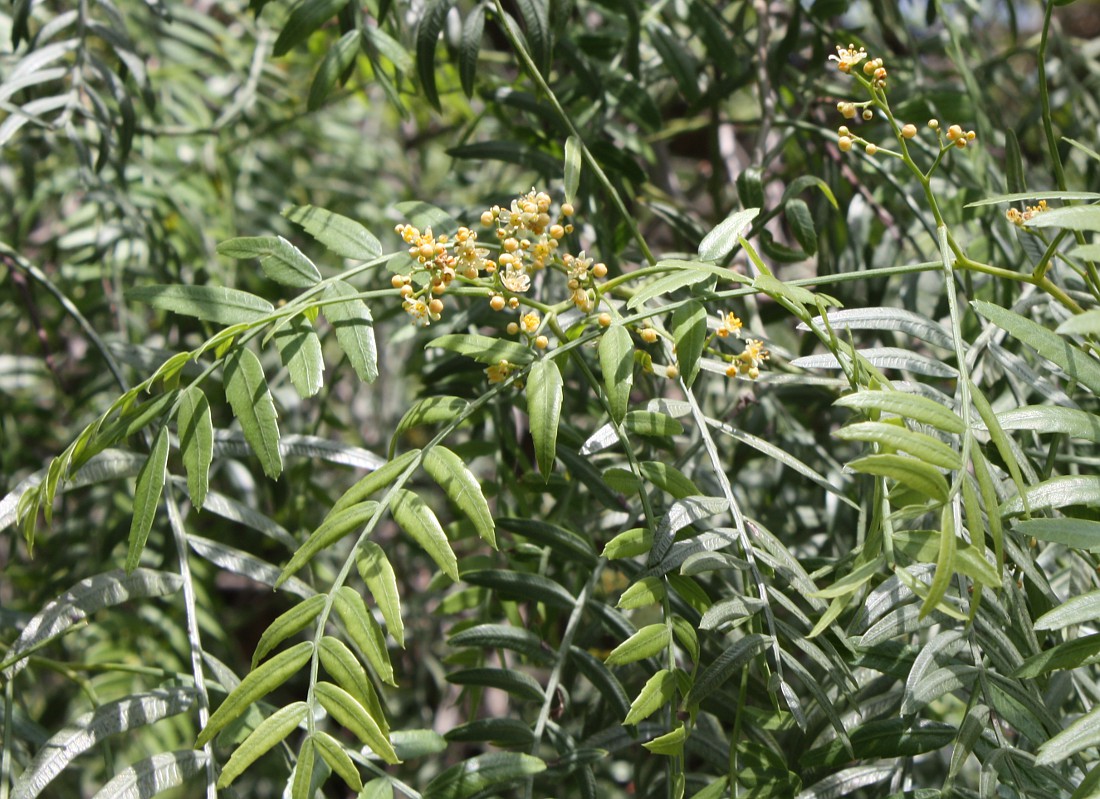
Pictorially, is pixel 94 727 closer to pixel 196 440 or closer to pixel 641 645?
pixel 196 440

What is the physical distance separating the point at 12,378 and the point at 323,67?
2.97 feet

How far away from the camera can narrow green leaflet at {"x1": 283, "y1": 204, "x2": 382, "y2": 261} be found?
30.8 inches

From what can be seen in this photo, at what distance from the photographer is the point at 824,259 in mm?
1161

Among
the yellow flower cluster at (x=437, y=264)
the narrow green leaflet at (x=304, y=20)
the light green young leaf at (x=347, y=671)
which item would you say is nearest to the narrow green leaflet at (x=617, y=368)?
the yellow flower cluster at (x=437, y=264)

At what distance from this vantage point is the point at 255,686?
62 cm

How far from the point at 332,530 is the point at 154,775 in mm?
223

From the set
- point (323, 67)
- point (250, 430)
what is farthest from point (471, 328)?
point (250, 430)

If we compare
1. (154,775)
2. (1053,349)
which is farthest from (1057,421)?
(154,775)

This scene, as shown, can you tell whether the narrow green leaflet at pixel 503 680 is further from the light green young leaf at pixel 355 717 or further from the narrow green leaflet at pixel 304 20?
the narrow green leaflet at pixel 304 20

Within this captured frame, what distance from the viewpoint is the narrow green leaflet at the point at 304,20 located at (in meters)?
0.92

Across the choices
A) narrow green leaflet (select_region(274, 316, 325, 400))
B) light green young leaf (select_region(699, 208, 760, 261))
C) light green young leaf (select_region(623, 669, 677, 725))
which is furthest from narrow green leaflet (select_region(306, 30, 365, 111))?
light green young leaf (select_region(623, 669, 677, 725))

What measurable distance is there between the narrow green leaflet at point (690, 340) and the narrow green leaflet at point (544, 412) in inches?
3.1

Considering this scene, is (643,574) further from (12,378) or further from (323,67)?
(12,378)

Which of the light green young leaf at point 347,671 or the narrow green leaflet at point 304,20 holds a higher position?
the narrow green leaflet at point 304,20
